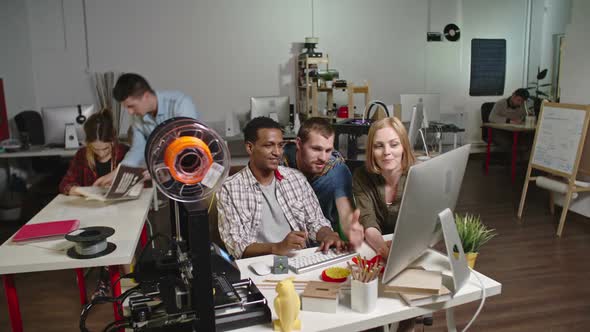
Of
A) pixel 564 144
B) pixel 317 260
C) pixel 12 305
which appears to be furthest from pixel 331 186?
pixel 564 144

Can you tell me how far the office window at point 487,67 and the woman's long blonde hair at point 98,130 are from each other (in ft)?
19.2

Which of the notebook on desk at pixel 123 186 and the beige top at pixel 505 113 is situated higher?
the beige top at pixel 505 113

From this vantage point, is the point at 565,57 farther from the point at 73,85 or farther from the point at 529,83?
the point at 73,85

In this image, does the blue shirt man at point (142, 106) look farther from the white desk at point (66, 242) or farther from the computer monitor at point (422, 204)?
the computer monitor at point (422, 204)

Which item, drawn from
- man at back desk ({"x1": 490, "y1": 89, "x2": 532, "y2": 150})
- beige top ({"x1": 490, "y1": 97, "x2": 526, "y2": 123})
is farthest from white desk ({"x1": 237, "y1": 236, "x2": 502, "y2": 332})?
beige top ({"x1": 490, "y1": 97, "x2": 526, "y2": 123})

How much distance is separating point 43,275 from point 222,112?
3.48 metres

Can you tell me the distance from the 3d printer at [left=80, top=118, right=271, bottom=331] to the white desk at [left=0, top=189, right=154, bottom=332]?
691 millimetres

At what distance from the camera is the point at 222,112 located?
6457 mm

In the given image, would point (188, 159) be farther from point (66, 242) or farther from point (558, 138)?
point (558, 138)

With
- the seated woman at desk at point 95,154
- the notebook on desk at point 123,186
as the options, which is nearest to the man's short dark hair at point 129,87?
the seated woman at desk at point 95,154

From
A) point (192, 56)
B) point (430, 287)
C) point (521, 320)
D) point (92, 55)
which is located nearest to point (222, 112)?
point (192, 56)

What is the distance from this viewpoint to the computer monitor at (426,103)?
602cm

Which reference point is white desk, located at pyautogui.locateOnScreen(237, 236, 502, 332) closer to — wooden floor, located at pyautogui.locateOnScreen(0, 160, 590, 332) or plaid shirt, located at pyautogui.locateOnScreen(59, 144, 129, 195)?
wooden floor, located at pyautogui.locateOnScreen(0, 160, 590, 332)

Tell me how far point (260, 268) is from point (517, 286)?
2.12 meters
